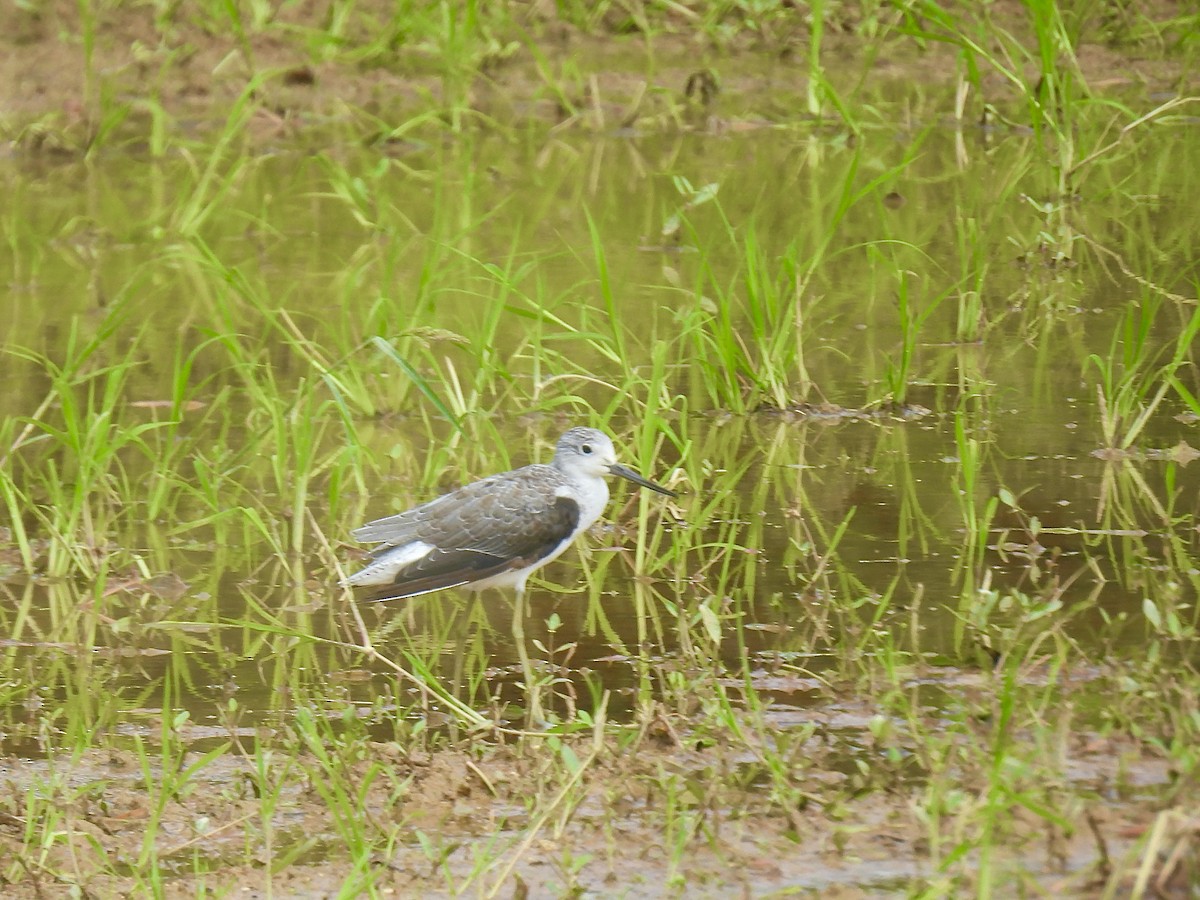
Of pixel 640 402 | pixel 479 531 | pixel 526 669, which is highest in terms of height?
pixel 640 402

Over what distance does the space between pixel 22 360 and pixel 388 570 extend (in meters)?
3.90

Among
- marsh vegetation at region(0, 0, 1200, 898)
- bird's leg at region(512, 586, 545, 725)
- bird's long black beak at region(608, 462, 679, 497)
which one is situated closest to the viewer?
marsh vegetation at region(0, 0, 1200, 898)

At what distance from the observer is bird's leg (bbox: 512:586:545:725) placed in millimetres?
4574

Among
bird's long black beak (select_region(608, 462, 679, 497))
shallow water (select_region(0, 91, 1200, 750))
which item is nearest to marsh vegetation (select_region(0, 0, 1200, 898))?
shallow water (select_region(0, 91, 1200, 750))

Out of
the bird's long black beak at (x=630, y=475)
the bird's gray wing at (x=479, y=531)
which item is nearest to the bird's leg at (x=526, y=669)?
the bird's gray wing at (x=479, y=531)

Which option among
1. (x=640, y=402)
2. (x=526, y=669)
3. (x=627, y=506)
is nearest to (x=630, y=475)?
(x=627, y=506)

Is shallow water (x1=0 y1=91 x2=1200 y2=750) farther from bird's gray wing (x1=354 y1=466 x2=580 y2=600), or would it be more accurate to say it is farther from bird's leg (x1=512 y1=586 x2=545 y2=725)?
bird's gray wing (x1=354 y1=466 x2=580 y2=600)

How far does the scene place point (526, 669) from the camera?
4.96 metres

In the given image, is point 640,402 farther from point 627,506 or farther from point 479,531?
point 479,531

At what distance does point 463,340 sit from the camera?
6250mm

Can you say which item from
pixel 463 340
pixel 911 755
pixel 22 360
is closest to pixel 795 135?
pixel 22 360

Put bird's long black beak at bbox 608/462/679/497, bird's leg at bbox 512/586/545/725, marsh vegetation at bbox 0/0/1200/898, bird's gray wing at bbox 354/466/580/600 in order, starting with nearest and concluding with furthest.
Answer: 1. marsh vegetation at bbox 0/0/1200/898
2. bird's leg at bbox 512/586/545/725
3. bird's gray wing at bbox 354/466/580/600
4. bird's long black beak at bbox 608/462/679/497

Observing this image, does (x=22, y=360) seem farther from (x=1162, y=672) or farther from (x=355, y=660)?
(x=1162, y=672)

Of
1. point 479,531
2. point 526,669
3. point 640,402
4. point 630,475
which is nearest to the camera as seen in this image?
point 526,669
